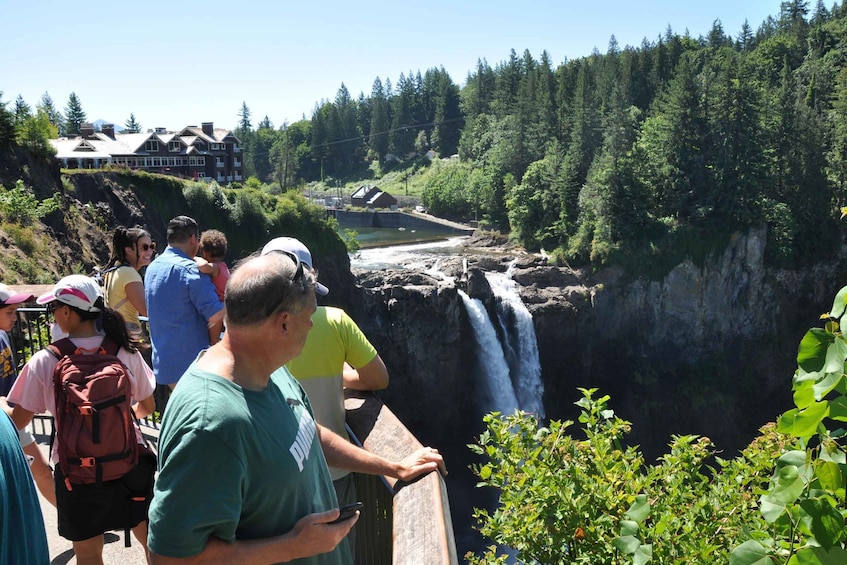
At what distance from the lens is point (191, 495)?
2035mm

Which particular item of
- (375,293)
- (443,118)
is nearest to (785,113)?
(375,293)

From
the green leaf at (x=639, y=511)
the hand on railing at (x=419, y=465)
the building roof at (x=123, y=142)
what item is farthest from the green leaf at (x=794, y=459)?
the building roof at (x=123, y=142)

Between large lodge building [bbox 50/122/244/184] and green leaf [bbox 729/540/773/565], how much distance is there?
4810 cm

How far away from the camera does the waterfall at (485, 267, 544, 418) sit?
34.5 m

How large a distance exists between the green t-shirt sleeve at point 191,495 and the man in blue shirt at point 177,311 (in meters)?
3.09

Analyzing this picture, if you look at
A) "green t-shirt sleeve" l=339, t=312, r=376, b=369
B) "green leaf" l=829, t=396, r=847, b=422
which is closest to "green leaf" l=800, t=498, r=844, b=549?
"green leaf" l=829, t=396, r=847, b=422

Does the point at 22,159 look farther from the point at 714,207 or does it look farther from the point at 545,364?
the point at 714,207

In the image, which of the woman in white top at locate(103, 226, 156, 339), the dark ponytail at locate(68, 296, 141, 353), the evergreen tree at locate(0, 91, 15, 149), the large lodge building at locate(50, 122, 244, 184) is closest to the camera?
the dark ponytail at locate(68, 296, 141, 353)

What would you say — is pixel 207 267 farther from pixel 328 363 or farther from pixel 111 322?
pixel 328 363

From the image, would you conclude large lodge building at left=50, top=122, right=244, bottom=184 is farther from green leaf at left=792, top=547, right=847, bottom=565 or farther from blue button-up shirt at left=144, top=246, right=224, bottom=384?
green leaf at left=792, top=547, right=847, bottom=565

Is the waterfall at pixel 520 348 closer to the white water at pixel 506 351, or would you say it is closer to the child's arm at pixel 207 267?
the white water at pixel 506 351

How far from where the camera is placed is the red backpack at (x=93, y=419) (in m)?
3.81

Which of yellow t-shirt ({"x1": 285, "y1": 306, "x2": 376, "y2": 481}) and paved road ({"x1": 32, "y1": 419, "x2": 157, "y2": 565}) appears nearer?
yellow t-shirt ({"x1": 285, "y1": 306, "x2": 376, "y2": 481})

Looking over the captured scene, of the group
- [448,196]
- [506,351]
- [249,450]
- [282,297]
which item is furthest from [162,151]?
[249,450]
